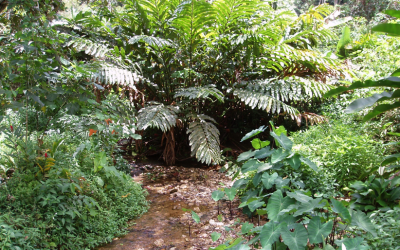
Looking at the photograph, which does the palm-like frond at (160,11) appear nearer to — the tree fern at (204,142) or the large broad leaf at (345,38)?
the tree fern at (204,142)

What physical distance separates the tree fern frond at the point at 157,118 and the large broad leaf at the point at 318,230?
188 cm

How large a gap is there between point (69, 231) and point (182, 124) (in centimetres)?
209

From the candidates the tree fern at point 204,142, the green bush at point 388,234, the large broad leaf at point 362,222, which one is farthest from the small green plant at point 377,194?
the tree fern at point 204,142

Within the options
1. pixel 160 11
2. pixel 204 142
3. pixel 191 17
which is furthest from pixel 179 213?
pixel 160 11

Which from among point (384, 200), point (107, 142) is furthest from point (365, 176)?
point (107, 142)

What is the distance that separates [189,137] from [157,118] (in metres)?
0.43

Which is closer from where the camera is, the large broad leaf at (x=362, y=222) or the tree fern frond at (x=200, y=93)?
the large broad leaf at (x=362, y=222)

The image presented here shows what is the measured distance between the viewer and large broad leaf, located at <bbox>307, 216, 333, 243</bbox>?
132 cm

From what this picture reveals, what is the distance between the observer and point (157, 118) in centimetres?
305

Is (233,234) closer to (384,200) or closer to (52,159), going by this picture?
(384,200)

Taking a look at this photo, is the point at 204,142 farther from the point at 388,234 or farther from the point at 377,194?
the point at 388,234

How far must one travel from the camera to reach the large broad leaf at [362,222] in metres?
1.39

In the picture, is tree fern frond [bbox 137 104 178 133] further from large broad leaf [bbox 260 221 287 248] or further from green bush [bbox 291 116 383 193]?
large broad leaf [bbox 260 221 287 248]

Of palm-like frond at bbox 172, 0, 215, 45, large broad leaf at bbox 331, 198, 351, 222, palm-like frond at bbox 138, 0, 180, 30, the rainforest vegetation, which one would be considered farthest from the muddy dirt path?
palm-like frond at bbox 138, 0, 180, 30
